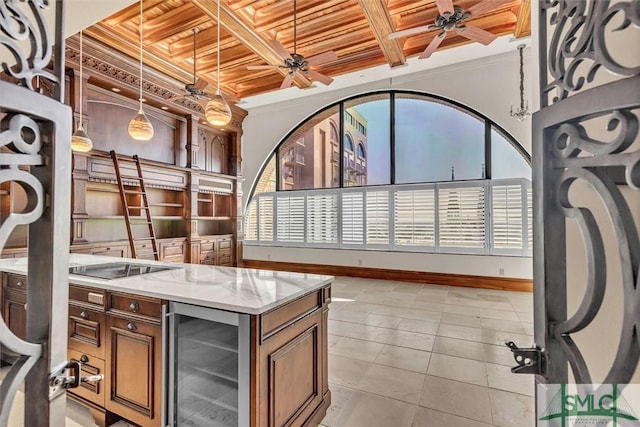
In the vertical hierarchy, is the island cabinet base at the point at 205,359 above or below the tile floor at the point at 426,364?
above

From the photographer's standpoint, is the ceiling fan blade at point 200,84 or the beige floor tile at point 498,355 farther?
the ceiling fan blade at point 200,84

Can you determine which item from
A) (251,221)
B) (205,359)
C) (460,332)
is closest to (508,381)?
(460,332)

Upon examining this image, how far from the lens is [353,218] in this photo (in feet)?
22.6

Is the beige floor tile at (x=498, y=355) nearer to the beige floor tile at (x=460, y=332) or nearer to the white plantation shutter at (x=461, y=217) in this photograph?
the beige floor tile at (x=460, y=332)

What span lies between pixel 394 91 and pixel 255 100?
331cm

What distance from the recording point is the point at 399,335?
348 cm

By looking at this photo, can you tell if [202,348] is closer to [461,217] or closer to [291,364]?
[291,364]

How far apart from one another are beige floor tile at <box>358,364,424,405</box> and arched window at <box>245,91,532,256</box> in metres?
3.77

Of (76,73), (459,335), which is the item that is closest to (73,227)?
(76,73)

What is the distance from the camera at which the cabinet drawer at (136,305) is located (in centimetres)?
175

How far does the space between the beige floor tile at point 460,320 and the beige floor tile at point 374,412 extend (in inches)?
78.1

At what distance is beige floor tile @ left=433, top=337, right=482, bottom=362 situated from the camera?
2965 millimetres

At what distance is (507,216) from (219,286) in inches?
211

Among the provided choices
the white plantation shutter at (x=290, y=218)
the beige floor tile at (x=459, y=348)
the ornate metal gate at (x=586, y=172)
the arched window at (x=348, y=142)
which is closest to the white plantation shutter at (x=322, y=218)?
the white plantation shutter at (x=290, y=218)
